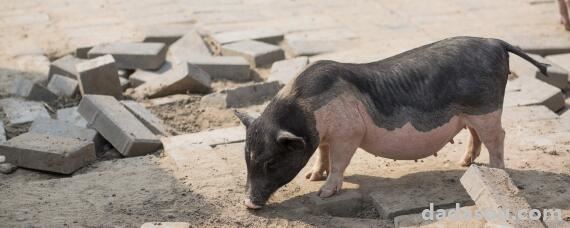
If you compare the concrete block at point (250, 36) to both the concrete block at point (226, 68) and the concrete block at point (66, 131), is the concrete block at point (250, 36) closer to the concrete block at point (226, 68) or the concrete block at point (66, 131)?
the concrete block at point (226, 68)

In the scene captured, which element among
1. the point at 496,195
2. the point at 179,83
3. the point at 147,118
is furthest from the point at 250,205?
the point at 179,83

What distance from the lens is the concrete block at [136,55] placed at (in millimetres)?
9562

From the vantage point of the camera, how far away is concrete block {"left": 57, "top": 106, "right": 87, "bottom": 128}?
798 cm

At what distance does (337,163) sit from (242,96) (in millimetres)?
2840

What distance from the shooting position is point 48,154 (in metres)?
6.72

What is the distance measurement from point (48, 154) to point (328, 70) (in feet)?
7.73

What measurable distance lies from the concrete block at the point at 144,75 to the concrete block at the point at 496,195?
4709 mm

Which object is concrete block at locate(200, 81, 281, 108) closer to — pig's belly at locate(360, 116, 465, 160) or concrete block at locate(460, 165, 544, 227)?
pig's belly at locate(360, 116, 465, 160)

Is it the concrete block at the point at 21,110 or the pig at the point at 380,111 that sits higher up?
the pig at the point at 380,111

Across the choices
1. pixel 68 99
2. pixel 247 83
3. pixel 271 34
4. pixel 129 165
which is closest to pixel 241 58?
pixel 247 83

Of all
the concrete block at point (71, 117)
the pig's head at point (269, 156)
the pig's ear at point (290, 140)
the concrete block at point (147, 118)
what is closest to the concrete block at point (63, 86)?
the concrete block at point (71, 117)

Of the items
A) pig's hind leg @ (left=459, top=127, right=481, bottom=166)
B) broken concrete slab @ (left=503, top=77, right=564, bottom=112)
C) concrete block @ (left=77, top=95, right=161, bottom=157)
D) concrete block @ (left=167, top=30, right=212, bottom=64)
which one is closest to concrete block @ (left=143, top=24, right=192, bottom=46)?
concrete block @ (left=167, top=30, right=212, bottom=64)

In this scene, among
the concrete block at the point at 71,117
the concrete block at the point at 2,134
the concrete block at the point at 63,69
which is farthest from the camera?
the concrete block at the point at 63,69

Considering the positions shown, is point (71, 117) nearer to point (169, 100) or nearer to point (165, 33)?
point (169, 100)
